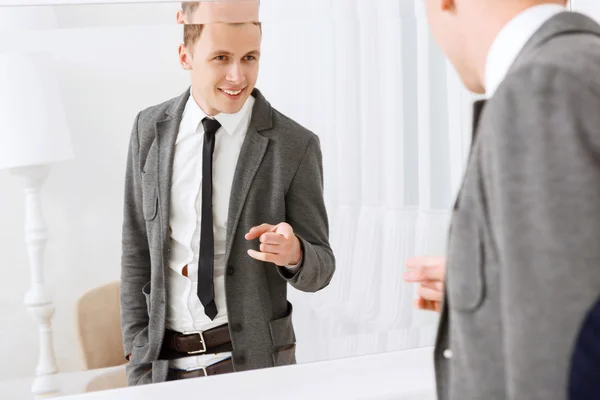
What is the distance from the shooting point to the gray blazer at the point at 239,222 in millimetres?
1293

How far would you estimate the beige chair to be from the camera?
4.26 feet

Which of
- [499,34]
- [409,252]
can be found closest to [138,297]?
[409,252]

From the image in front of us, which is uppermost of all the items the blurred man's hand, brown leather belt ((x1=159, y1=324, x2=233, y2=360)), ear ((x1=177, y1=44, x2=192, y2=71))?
ear ((x1=177, y1=44, x2=192, y2=71))

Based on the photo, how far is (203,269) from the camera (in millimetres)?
1294

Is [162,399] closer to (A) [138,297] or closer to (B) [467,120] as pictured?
(A) [138,297]

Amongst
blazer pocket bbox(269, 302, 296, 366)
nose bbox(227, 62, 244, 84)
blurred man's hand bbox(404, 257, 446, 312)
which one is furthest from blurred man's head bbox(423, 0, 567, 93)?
blazer pocket bbox(269, 302, 296, 366)

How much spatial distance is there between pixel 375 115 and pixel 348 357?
50 cm

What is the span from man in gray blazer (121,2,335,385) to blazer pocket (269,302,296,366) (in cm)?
4

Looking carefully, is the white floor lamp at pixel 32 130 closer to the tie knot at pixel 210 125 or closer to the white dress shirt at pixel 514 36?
the tie knot at pixel 210 125

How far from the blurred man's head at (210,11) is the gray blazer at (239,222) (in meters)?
0.13

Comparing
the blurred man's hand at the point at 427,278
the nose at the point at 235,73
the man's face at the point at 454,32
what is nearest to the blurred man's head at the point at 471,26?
the man's face at the point at 454,32

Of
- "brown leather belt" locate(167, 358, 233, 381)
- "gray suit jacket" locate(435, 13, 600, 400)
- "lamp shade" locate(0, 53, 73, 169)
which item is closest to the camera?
"gray suit jacket" locate(435, 13, 600, 400)

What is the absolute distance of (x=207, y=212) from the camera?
4.27 feet

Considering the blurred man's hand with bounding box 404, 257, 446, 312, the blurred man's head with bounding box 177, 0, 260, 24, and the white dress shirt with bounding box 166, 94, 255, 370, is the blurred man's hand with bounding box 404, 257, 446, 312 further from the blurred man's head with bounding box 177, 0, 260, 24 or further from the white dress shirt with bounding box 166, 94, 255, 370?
the blurred man's head with bounding box 177, 0, 260, 24
